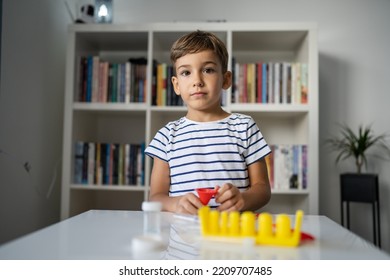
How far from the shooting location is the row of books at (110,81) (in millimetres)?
2047

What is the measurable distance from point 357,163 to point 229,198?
5.13 feet

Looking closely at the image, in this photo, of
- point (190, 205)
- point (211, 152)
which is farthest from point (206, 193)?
point (211, 152)

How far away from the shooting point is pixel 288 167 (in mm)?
1986

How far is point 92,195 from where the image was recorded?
234 cm

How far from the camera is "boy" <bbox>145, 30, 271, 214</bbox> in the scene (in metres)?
1.03

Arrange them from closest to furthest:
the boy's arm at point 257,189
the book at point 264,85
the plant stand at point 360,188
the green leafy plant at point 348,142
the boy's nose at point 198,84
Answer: the boy's arm at point 257,189 < the boy's nose at point 198,84 < the plant stand at point 360,188 < the book at point 264,85 < the green leafy plant at point 348,142

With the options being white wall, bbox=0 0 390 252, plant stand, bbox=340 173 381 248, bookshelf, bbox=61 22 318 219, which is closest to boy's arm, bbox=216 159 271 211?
bookshelf, bbox=61 22 318 219

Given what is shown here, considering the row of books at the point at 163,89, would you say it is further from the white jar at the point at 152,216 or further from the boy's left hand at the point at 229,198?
the white jar at the point at 152,216

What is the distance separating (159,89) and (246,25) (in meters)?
0.59

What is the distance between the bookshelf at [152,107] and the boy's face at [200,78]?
0.91 meters

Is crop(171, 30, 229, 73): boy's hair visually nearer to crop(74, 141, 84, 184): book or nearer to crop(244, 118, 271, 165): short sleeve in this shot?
crop(244, 118, 271, 165): short sleeve

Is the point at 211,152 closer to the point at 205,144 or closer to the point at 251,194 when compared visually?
the point at 205,144

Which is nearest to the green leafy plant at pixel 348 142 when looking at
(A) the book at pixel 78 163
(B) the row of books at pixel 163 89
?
(B) the row of books at pixel 163 89
